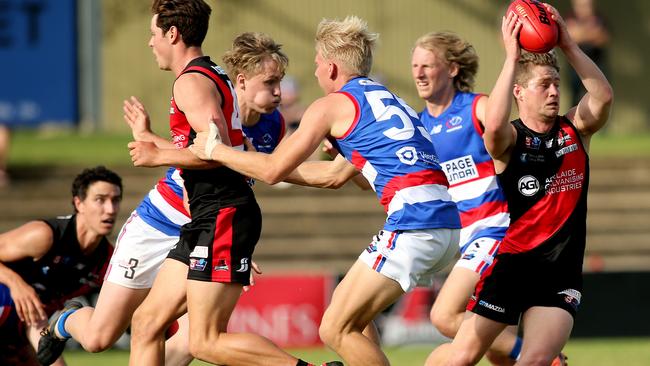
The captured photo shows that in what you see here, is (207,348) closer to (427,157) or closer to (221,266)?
(221,266)

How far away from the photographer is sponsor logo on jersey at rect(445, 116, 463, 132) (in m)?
7.11

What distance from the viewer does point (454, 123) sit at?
7121mm

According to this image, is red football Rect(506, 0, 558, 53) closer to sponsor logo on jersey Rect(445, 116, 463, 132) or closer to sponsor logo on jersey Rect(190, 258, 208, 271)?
sponsor logo on jersey Rect(445, 116, 463, 132)

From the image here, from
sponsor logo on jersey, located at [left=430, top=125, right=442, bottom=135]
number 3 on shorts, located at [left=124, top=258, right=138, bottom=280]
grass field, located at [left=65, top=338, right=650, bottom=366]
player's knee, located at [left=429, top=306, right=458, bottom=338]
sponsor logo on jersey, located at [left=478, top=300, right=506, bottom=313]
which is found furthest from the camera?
grass field, located at [left=65, top=338, right=650, bottom=366]

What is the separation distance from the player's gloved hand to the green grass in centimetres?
738

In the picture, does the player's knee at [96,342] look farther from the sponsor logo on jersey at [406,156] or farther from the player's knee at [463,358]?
the sponsor logo on jersey at [406,156]

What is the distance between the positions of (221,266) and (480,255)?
174 cm

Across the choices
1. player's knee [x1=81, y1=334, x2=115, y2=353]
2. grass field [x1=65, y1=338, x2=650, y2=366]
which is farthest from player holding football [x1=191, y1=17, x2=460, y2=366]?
grass field [x1=65, y1=338, x2=650, y2=366]

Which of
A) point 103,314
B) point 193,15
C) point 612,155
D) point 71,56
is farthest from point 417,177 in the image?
point 71,56

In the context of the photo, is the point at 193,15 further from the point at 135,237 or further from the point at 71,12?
the point at 71,12

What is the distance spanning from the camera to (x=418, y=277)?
5.84m

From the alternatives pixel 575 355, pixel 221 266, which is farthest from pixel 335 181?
pixel 575 355

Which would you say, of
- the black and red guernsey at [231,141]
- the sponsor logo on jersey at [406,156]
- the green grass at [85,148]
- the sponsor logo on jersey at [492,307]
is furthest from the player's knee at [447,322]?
the green grass at [85,148]

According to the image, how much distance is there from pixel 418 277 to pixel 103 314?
1.89 metres
